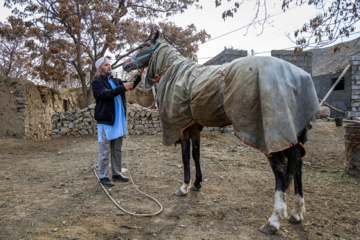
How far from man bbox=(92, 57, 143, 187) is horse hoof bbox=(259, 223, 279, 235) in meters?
2.31

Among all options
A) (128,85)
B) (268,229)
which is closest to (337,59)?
(128,85)

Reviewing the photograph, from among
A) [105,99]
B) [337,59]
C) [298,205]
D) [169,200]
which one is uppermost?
[337,59]

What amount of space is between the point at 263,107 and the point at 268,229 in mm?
1156

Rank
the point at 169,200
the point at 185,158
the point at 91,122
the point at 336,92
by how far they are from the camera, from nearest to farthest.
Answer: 1. the point at 169,200
2. the point at 185,158
3. the point at 91,122
4. the point at 336,92

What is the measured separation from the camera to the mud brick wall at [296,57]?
1018 cm

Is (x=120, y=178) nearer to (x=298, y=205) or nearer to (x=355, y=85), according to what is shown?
(x=298, y=205)

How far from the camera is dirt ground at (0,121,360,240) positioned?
247 centimetres

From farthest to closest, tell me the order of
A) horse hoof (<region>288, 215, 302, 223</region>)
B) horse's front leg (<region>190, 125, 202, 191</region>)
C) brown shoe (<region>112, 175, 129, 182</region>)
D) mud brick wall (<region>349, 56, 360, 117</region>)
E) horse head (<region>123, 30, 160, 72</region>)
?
mud brick wall (<region>349, 56, 360, 117</region>), brown shoe (<region>112, 175, 129, 182</region>), horse head (<region>123, 30, 160, 72</region>), horse's front leg (<region>190, 125, 202, 191</region>), horse hoof (<region>288, 215, 302, 223</region>)

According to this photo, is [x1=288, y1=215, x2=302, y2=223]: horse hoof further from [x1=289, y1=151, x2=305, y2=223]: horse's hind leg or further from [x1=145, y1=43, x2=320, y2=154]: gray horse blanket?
[x1=145, y1=43, x2=320, y2=154]: gray horse blanket

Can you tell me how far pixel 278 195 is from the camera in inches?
96.5

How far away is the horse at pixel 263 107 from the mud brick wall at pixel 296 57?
8.11m

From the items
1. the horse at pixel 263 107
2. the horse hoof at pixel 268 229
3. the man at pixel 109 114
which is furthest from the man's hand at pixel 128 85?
the horse hoof at pixel 268 229

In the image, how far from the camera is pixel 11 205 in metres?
3.08

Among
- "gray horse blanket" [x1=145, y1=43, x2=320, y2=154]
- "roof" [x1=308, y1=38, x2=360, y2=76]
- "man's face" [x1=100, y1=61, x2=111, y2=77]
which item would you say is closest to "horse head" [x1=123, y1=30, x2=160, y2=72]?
"man's face" [x1=100, y1=61, x2=111, y2=77]
